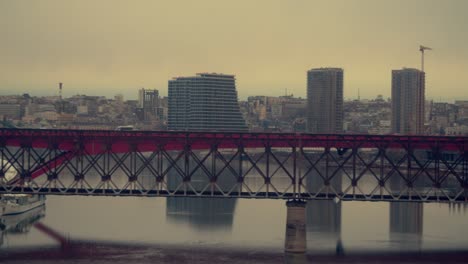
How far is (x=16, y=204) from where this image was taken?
277ft

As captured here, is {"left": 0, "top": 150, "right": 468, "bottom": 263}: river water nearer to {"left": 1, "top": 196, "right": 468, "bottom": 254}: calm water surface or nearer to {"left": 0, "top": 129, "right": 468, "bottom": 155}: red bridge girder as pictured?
{"left": 1, "top": 196, "right": 468, "bottom": 254}: calm water surface

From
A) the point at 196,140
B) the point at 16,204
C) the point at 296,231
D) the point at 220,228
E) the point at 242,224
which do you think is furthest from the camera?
the point at 16,204

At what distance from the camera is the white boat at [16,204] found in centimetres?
8279

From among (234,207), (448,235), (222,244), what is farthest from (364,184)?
(222,244)

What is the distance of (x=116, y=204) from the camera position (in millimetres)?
96000

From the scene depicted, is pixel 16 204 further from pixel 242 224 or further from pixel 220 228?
pixel 242 224

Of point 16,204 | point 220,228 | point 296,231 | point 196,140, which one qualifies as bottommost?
point 220,228

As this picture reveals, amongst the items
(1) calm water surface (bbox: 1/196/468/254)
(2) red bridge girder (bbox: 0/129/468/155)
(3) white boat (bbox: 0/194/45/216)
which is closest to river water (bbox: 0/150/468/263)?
(1) calm water surface (bbox: 1/196/468/254)

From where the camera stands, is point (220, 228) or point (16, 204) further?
point (16, 204)

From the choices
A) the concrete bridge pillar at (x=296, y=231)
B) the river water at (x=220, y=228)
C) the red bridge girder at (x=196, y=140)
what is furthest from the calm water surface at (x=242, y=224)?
the red bridge girder at (x=196, y=140)

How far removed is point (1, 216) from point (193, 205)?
17909 mm

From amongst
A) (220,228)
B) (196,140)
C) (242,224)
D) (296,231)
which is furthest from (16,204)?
(296,231)

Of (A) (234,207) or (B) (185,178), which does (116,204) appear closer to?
(A) (234,207)

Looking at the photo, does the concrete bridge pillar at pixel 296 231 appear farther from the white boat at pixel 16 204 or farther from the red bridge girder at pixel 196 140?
the white boat at pixel 16 204
